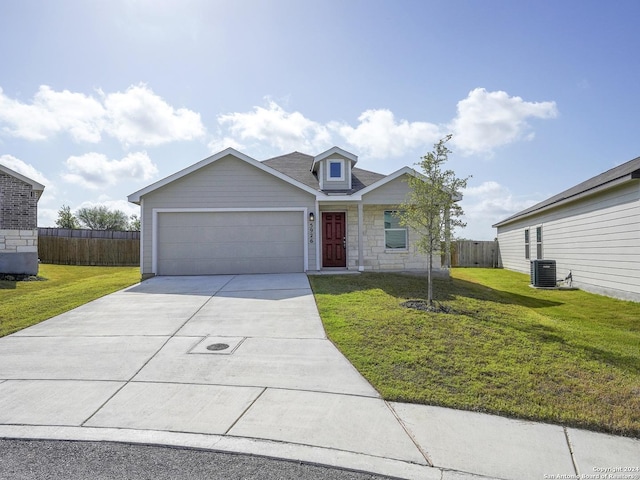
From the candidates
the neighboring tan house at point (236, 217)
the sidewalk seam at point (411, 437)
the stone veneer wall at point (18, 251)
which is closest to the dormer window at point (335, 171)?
the neighboring tan house at point (236, 217)

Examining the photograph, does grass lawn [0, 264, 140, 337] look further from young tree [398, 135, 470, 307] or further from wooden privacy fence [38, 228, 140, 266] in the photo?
wooden privacy fence [38, 228, 140, 266]

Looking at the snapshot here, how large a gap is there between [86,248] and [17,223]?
A: 25.8 feet

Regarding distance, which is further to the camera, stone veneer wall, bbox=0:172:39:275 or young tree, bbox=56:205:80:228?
young tree, bbox=56:205:80:228

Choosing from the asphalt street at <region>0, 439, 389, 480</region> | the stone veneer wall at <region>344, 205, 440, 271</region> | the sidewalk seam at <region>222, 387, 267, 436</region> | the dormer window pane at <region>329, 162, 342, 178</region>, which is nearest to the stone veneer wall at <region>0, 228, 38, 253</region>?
the dormer window pane at <region>329, 162, 342, 178</region>

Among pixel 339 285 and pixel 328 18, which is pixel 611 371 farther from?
pixel 328 18

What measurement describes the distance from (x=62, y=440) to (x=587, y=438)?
450 centimetres

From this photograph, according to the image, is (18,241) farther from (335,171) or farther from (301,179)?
(335,171)

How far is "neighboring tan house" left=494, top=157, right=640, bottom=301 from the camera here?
32.9ft

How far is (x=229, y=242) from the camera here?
13203mm

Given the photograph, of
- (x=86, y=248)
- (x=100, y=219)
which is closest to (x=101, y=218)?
(x=100, y=219)

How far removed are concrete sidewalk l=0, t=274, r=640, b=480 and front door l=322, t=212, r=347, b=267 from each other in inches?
315

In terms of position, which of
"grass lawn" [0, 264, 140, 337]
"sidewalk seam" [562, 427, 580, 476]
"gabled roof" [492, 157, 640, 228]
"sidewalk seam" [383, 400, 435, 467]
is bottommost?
"sidewalk seam" [562, 427, 580, 476]

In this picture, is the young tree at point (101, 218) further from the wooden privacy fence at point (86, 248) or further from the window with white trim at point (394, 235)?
the window with white trim at point (394, 235)

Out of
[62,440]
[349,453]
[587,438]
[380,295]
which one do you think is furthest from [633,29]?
[62,440]
